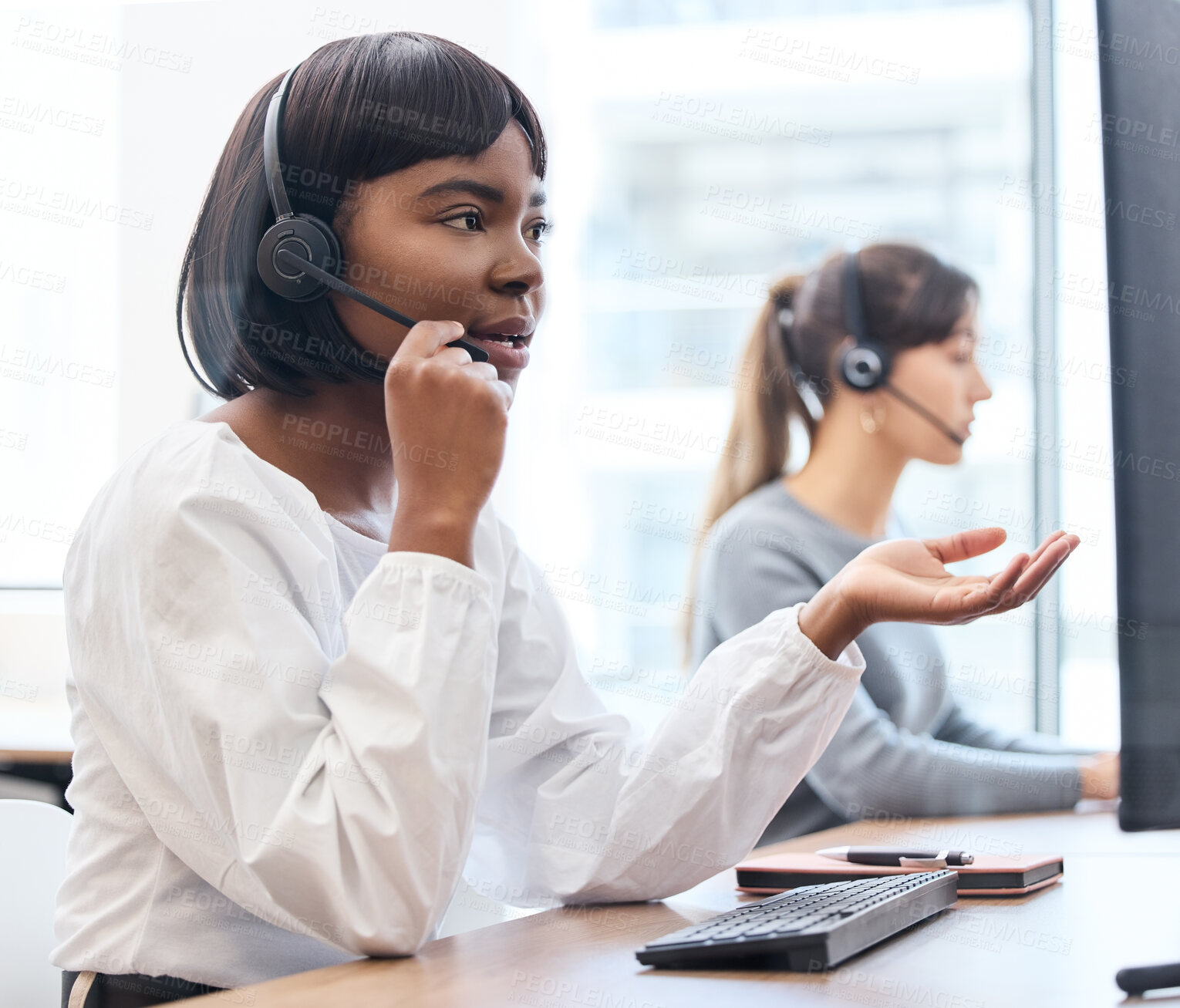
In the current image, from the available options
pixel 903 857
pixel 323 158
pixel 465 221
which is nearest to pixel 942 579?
pixel 903 857

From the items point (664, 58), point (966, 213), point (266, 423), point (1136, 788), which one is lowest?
point (1136, 788)

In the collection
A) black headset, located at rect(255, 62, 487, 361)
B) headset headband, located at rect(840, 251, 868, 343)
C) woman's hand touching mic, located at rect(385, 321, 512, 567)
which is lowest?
woman's hand touching mic, located at rect(385, 321, 512, 567)

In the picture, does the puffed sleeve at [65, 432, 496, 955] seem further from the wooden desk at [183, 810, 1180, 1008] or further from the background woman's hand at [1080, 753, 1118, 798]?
the background woman's hand at [1080, 753, 1118, 798]

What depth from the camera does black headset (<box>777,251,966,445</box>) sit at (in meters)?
1.69

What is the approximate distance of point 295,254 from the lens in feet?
2.72

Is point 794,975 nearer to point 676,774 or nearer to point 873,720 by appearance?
point 676,774

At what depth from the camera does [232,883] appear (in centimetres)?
67

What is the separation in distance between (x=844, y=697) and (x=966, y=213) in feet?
5.95

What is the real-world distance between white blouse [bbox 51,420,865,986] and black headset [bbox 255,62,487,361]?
0.14 meters

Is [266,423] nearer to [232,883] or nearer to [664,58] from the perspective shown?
[232,883]

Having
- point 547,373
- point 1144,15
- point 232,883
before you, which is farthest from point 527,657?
point 547,373

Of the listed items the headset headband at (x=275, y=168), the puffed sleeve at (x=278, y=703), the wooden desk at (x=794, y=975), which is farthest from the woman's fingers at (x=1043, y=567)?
the headset headband at (x=275, y=168)

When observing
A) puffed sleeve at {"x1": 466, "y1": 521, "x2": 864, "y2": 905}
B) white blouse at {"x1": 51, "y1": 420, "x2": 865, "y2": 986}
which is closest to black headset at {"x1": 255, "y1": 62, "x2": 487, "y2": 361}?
white blouse at {"x1": 51, "y1": 420, "x2": 865, "y2": 986}

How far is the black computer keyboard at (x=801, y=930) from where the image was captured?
0.58 meters
